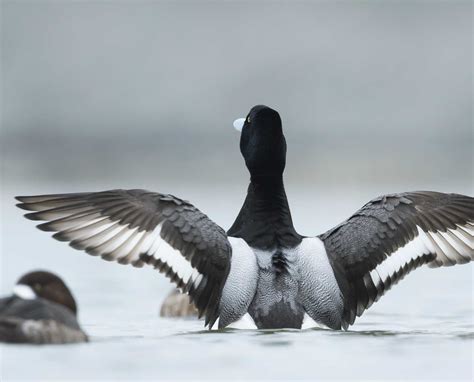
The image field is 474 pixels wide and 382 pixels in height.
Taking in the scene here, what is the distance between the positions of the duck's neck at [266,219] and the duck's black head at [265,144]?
0.06 metres

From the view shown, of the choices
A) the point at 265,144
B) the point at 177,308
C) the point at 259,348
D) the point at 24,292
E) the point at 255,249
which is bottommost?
the point at 259,348

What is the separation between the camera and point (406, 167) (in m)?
19.8

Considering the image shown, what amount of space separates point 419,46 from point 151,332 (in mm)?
17318

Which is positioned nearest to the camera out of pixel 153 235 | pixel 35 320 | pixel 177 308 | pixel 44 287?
pixel 35 320

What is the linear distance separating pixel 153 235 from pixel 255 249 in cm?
57

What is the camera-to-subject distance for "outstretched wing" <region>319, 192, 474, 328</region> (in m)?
6.81

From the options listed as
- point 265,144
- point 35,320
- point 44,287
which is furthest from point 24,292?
point 265,144

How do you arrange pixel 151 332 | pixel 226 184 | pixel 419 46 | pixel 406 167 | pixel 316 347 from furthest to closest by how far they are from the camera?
pixel 419 46
pixel 406 167
pixel 226 184
pixel 151 332
pixel 316 347

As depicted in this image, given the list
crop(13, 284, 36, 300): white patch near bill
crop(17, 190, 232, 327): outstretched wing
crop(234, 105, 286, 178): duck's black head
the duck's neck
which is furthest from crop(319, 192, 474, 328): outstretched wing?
crop(13, 284, 36, 300): white patch near bill

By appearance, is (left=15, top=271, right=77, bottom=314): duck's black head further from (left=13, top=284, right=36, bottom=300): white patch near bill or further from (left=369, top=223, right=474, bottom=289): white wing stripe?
(left=369, top=223, right=474, bottom=289): white wing stripe

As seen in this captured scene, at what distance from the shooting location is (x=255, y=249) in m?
6.77

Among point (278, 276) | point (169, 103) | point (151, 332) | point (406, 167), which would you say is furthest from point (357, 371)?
point (169, 103)

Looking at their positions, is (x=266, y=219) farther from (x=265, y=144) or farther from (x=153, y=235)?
(x=153, y=235)

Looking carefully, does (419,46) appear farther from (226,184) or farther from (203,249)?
(203,249)
